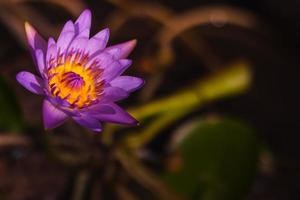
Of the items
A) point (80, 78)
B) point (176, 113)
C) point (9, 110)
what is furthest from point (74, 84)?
point (176, 113)

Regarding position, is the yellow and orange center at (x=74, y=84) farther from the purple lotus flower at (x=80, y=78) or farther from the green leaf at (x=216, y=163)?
the green leaf at (x=216, y=163)

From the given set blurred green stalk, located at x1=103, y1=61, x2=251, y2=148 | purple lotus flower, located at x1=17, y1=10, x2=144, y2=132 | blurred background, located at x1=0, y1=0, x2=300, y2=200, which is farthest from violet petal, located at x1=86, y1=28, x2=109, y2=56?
blurred green stalk, located at x1=103, y1=61, x2=251, y2=148

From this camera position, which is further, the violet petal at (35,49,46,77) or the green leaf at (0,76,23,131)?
the green leaf at (0,76,23,131)

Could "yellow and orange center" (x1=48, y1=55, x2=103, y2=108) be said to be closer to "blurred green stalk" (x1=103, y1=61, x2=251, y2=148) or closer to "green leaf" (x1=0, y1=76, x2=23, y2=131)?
"green leaf" (x1=0, y1=76, x2=23, y2=131)

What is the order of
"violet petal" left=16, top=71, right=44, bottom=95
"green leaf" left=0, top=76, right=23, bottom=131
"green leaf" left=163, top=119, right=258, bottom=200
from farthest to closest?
"green leaf" left=163, top=119, right=258, bottom=200, "green leaf" left=0, top=76, right=23, bottom=131, "violet petal" left=16, top=71, right=44, bottom=95

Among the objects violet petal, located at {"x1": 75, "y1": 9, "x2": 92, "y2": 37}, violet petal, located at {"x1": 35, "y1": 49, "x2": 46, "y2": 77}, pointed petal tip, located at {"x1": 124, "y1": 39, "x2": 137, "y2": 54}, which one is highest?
pointed petal tip, located at {"x1": 124, "y1": 39, "x2": 137, "y2": 54}

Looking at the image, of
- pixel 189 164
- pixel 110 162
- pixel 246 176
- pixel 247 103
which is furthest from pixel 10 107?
pixel 247 103

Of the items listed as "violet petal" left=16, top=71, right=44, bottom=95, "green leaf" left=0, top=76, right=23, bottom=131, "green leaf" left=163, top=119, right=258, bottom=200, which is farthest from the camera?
"green leaf" left=163, top=119, right=258, bottom=200

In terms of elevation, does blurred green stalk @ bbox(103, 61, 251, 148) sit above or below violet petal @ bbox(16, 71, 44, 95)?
above
